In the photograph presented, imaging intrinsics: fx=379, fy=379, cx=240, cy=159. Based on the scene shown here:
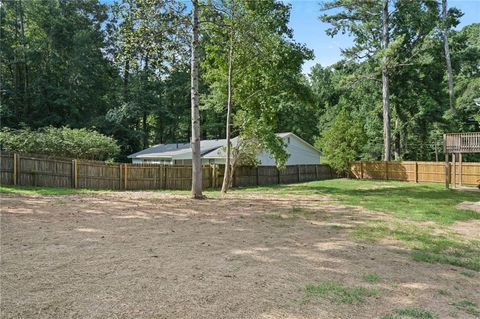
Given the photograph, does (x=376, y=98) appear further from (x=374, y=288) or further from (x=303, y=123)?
(x=374, y=288)

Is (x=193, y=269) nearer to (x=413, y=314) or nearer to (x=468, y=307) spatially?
(x=413, y=314)

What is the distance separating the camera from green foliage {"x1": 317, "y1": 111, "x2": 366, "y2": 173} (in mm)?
28953

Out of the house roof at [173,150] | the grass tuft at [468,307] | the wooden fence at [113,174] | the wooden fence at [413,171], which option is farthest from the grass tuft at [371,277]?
the house roof at [173,150]

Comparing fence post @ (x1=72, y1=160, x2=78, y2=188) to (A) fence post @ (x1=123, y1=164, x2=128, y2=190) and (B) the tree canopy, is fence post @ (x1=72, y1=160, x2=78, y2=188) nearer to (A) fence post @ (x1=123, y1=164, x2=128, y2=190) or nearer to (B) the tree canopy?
(A) fence post @ (x1=123, y1=164, x2=128, y2=190)

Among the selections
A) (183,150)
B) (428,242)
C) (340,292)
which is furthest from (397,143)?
(340,292)

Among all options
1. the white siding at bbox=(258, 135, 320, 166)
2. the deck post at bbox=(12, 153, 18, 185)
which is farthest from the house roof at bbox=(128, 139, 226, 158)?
the deck post at bbox=(12, 153, 18, 185)

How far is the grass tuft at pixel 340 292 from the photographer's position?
4.01 meters

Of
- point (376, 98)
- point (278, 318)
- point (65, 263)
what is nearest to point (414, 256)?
point (278, 318)

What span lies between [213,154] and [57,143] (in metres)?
10.2

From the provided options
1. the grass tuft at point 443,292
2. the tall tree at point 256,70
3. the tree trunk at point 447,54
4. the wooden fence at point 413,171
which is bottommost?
the grass tuft at point 443,292

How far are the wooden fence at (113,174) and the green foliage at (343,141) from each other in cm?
382

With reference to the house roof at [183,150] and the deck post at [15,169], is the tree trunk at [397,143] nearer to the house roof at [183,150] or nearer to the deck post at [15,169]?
the house roof at [183,150]

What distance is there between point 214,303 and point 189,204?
739 centimetres

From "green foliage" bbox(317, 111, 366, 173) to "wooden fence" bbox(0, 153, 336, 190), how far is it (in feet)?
12.5
